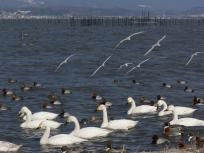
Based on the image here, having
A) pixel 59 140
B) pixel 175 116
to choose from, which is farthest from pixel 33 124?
pixel 175 116

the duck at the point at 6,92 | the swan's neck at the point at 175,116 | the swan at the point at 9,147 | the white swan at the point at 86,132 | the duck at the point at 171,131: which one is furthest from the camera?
the duck at the point at 6,92

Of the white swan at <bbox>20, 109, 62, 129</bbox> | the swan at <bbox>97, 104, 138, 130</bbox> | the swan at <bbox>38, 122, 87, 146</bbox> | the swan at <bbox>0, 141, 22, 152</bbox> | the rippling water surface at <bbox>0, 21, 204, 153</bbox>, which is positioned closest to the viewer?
the swan at <bbox>0, 141, 22, 152</bbox>

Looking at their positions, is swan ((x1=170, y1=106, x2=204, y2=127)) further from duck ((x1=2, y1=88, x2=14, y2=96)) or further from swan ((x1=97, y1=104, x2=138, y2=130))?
duck ((x1=2, y1=88, x2=14, y2=96))

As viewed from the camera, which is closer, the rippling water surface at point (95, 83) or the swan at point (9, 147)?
the swan at point (9, 147)

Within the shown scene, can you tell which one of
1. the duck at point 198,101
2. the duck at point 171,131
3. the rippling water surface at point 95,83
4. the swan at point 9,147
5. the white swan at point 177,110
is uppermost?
the swan at point 9,147

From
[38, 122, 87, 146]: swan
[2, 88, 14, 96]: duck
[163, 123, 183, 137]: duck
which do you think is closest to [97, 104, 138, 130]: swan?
[163, 123, 183, 137]: duck

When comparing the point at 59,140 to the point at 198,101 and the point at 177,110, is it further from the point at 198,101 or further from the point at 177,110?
the point at 198,101

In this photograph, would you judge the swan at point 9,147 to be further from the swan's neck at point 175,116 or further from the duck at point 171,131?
the swan's neck at point 175,116

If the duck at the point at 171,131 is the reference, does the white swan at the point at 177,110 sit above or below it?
below

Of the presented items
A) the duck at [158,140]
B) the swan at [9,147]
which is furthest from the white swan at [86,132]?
the swan at [9,147]

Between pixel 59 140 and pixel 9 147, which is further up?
pixel 9 147

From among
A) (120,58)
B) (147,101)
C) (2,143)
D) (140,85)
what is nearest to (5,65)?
(120,58)

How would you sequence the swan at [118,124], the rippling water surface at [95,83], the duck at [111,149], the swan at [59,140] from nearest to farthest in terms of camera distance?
1. the duck at [111,149]
2. the swan at [59,140]
3. the rippling water surface at [95,83]
4. the swan at [118,124]

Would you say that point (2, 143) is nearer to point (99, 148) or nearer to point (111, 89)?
point (99, 148)
